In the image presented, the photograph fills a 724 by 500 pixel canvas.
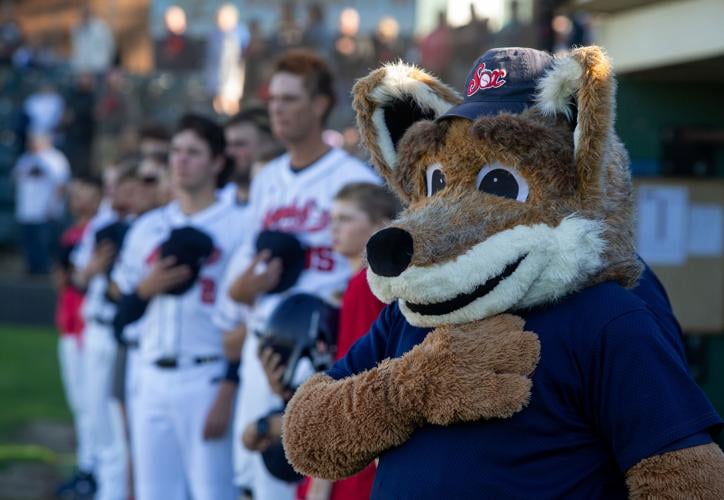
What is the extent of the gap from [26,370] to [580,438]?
1134 centimetres

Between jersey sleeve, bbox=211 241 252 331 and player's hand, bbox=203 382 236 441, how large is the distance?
292mm

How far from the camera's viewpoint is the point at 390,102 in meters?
2.61

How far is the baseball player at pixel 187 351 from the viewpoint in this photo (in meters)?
5.24

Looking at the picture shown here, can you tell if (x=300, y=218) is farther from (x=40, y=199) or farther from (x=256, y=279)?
(x=40, y=199)

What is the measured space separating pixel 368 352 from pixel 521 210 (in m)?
0.51

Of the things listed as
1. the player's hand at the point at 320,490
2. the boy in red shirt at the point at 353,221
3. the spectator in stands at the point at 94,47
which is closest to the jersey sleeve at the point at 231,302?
the boy in red shirt at the point at 353,221

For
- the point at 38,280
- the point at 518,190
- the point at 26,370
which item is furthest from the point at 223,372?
the point at 38,280

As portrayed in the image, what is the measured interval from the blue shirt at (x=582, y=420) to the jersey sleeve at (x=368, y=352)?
0.90 feet

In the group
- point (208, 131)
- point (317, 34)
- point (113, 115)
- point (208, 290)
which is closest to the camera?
point (208, 290)

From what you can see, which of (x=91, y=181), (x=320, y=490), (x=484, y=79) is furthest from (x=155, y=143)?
(x=484, y=79)

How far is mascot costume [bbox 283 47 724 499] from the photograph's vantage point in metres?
2.06

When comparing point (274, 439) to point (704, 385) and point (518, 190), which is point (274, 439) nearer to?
point (704, 385)

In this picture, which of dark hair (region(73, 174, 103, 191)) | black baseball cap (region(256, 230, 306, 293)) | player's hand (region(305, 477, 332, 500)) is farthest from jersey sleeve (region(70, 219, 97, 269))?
player's hand (region(305, 477, 332, 500))

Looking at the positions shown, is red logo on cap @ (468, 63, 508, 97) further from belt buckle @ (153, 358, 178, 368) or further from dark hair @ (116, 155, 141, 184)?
dark hair @ (116, 155, 141, 184)
